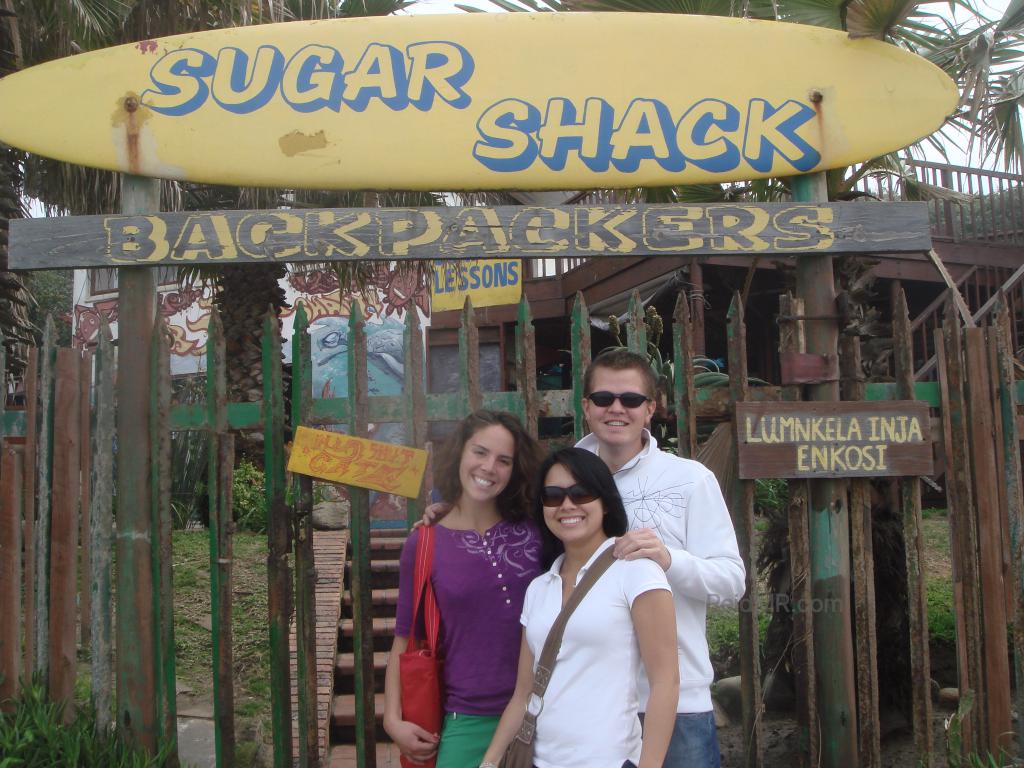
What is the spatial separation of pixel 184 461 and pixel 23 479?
5.48m

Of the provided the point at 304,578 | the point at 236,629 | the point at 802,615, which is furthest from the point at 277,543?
the point at 236,629

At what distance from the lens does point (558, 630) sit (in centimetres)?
219

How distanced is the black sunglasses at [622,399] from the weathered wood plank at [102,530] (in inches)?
84.4

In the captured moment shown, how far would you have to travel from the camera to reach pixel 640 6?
15.2ft

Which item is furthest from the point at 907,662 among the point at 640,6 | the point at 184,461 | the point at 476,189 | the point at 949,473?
the point at 184,461

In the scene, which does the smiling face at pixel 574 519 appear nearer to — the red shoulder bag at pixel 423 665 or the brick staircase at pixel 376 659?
the red shoulder bag at pixel 423 665

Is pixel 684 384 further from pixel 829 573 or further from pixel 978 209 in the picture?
pixel 978 209

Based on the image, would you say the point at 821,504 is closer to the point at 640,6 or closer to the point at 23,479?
the point at 640,6

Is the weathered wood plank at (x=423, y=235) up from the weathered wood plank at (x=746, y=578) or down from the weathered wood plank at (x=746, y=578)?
up

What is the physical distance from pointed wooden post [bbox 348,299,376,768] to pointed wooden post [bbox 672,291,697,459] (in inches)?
31.9

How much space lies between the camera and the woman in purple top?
8.18ft

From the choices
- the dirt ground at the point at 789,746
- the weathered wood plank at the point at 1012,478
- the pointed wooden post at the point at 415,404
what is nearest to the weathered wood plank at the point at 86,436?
the pointed wooden post at the point at 415,404

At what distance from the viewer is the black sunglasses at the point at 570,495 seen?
2.27 m

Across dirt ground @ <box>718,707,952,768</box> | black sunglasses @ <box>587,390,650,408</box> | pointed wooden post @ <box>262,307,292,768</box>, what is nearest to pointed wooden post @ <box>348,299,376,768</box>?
pointed wooden post @ <box>262,307,292,768</box>
